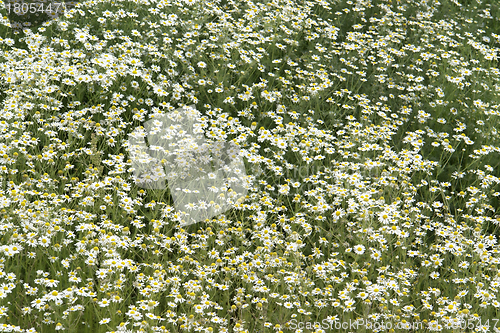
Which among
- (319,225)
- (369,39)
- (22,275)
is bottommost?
(22,275)

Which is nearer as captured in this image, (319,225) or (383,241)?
(383,241)

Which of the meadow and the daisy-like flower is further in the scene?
the daisy-like flower

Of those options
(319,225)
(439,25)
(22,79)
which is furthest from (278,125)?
(439,25)

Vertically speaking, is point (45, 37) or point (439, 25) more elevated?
point (439, 25)

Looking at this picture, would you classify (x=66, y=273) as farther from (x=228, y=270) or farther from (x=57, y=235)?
(x=228, y=270)

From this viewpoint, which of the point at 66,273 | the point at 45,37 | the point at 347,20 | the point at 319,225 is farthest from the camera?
the point at 347,20

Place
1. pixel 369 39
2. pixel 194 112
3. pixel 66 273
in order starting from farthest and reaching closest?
pixel 369 39 < pixel 194 112 < pixel 66 273

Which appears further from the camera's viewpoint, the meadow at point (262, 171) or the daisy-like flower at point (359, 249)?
the daisy-like flower at point (359, 249)

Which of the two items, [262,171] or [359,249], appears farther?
[262,171]
